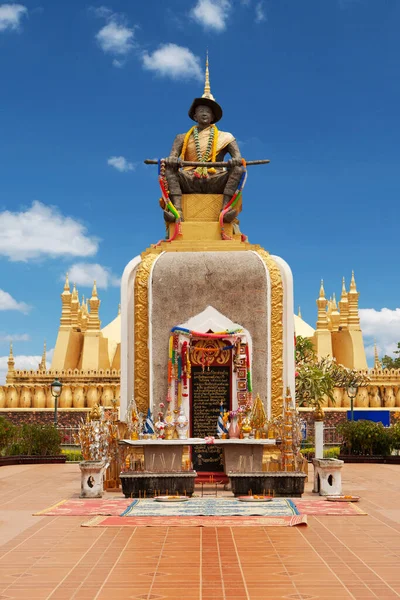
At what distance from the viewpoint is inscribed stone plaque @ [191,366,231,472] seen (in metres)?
16.0

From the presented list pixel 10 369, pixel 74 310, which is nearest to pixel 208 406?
pixel 10 369

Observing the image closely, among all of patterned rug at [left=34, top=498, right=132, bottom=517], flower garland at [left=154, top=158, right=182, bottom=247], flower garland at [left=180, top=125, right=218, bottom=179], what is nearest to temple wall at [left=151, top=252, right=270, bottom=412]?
flower garland at [left=154, top=158, right=182, bottom=247]

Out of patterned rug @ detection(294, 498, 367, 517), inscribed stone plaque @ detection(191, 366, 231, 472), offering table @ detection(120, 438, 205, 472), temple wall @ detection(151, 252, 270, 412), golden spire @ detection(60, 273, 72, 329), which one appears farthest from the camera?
golden spire @ detection(60, 273, 72, 329)

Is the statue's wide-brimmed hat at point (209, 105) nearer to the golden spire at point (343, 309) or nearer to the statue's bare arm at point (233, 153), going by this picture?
the statue's bare arm at point (233, 153)

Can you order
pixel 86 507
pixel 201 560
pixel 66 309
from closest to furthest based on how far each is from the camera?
pixel 201 560
pixel 86 507
pixel 66 309

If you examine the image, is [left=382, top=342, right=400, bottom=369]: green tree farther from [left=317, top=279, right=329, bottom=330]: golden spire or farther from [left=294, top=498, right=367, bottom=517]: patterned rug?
[left=294, top=498, right=367, bottom=517]: patterned rug

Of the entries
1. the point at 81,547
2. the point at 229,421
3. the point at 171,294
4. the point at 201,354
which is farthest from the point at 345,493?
the point at 81,547

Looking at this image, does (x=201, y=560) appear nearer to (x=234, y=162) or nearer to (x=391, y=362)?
(x=234, y=162)

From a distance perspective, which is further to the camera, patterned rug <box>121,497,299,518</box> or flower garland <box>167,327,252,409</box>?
flower garland <box>167,327,252,409</box>

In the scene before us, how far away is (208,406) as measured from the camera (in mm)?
16266

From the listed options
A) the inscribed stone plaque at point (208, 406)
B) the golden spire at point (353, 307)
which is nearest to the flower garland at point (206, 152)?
the inscribed stone plaque at point (208, 406)

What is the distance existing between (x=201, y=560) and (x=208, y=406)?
860 centimetres

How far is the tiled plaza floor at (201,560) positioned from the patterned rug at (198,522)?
22 centimetres

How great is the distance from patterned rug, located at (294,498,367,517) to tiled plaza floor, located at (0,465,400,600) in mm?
333
